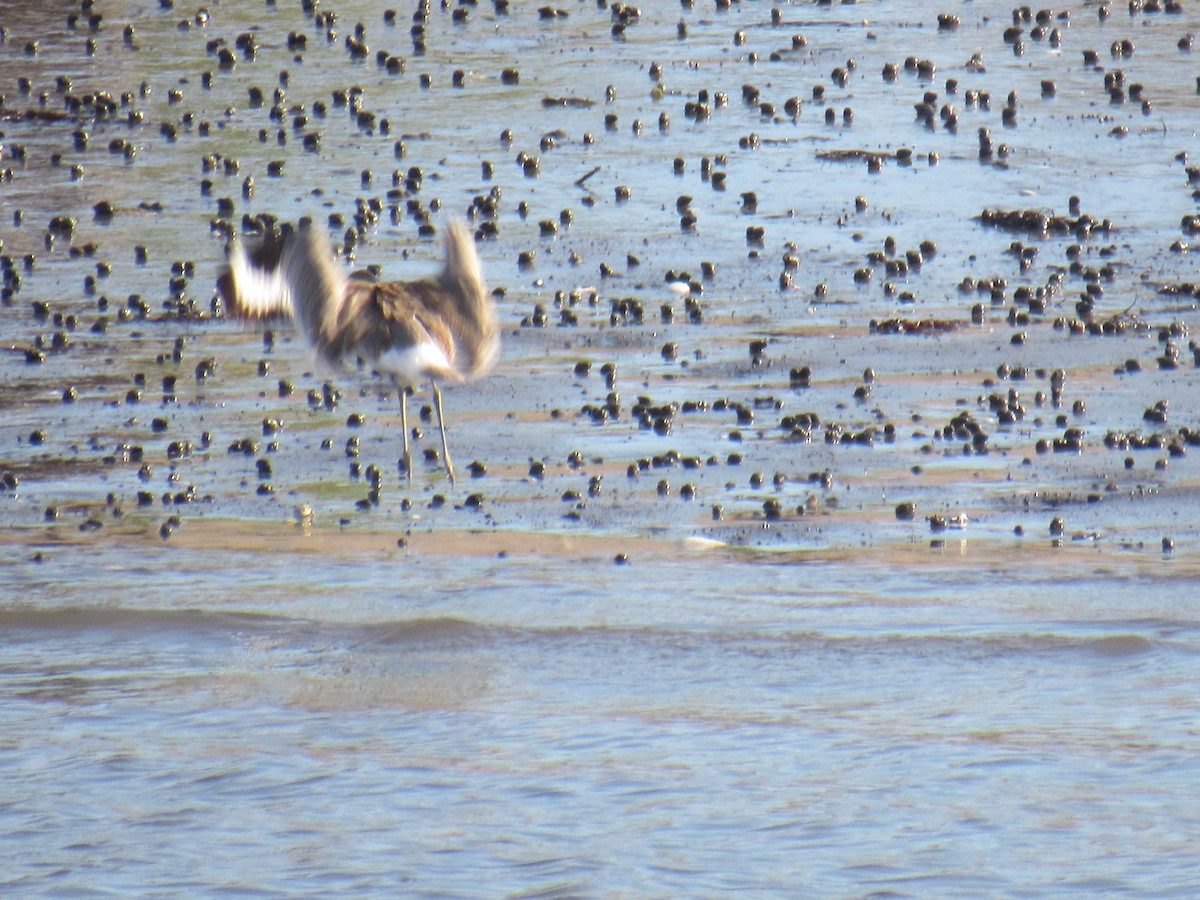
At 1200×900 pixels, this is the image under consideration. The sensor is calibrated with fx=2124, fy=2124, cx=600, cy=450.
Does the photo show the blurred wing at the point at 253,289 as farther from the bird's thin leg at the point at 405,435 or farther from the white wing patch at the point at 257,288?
the bird's thin leg at the point at 405,435

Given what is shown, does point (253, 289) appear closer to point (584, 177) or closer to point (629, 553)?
point (629, 553)

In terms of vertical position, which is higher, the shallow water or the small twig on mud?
the small twig on mud

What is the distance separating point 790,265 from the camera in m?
13.8

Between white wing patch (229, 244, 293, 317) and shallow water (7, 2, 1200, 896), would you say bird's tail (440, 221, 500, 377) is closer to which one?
shallow water (7, 2, 1200, 896)

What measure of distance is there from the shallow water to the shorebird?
0.58 m

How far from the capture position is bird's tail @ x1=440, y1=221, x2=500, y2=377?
10.4 meters

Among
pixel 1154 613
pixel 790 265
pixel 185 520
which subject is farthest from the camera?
pixel 790 265

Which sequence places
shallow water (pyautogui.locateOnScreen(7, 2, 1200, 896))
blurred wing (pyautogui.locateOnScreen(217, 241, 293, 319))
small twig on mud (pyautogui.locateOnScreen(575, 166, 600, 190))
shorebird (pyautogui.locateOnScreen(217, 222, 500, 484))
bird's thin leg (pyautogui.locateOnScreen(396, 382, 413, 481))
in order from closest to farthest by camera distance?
shallow water (pyautogui.locateOnScreen(7, 2, 1200, 896)) < blurred wing (pyautogui.locateOnScreen(217, 241, 293, 319)) < shorebird (pyautogui.locateOnScreen(217, 222, 500, 484)) < bird's thin leg (pyautogui.locateOnScreen(396, 382, 413, 481)) < small twig on mud (pyautogui.locateOnScreen(575, 166, 600, 190))

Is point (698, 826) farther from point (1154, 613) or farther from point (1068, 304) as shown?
point (1068, 304)

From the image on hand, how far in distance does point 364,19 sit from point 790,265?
451 inches

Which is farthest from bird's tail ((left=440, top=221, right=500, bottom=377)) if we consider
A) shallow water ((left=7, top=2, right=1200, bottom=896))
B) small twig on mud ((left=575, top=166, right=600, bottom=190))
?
small twig on mud ((left=575, top=166, right=600, bottom=190))


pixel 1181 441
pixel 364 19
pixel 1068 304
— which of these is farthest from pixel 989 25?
pixel 1181 441

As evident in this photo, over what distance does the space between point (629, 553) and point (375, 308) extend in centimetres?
191

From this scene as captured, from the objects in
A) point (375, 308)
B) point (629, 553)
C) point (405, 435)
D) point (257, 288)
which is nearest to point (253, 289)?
point (257, 288)
